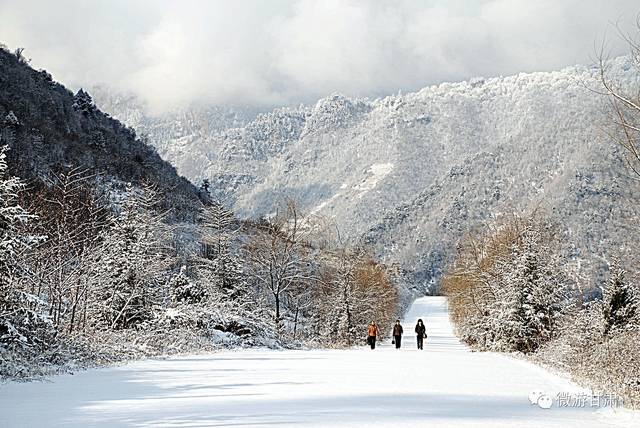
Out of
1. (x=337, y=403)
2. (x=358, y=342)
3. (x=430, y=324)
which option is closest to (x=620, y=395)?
(x=337, y=403)

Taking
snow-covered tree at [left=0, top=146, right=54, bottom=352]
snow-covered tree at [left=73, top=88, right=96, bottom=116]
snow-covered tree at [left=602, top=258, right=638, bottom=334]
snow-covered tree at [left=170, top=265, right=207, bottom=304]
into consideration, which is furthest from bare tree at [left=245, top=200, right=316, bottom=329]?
snow-covered tree at [left=73, top=88, right=96, bottom=116]

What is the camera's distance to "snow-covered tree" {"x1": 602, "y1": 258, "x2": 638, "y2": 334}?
82.2 feet

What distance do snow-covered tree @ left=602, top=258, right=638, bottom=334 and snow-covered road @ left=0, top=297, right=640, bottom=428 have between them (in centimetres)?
1273

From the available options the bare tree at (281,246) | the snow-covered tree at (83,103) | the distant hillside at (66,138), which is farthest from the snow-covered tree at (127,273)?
the snow-covered tree at (83,103)

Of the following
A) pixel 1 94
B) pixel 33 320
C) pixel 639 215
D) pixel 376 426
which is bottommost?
pixel 376 426

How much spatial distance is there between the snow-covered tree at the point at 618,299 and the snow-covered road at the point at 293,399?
12728mm

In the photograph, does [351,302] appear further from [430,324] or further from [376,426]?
[430,324]

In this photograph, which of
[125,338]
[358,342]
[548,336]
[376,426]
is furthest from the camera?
[358,342]

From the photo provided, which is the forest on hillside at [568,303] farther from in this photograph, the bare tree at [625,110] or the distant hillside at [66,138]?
the distant hillside at [66,138]

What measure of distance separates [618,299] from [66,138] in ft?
196

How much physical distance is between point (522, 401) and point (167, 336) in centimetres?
1523

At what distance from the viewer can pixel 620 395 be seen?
32.4ft

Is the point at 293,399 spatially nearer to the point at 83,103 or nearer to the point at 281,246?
the point at 281,246

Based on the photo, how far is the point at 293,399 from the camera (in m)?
9.08
